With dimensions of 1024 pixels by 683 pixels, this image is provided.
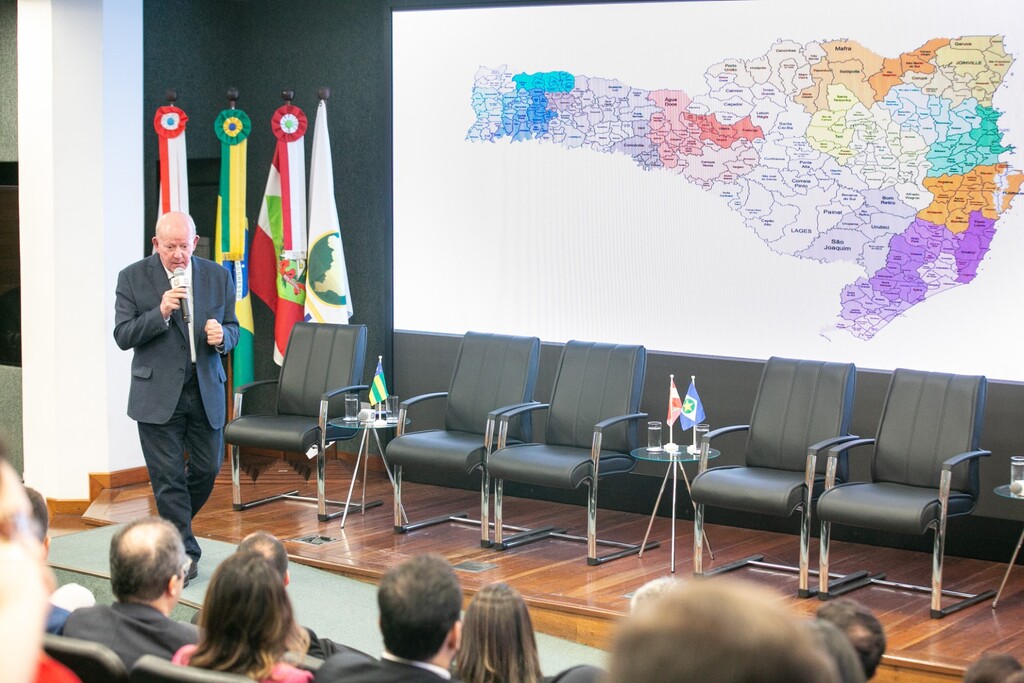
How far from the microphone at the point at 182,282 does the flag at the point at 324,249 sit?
1.90 metres

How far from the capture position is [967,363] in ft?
17.7

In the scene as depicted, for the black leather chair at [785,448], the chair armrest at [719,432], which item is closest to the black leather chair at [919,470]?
the black leather chair at [785,448]

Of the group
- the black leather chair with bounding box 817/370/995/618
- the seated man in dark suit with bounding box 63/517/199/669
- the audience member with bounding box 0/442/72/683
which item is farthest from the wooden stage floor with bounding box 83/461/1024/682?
the audience member with bounding box 0/442/72/683

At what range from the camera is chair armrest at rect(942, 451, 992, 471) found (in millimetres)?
4734

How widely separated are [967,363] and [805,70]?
1498mm

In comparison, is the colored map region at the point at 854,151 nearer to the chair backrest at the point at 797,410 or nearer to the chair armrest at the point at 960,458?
the chair backrest at the point at 797,410

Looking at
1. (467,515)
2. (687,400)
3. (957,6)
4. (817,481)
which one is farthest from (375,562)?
(957,6)

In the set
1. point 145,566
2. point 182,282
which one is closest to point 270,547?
point 145,566

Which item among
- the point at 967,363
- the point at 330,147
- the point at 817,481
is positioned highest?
the point at 330,147

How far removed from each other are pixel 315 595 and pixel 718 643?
455 centimetres

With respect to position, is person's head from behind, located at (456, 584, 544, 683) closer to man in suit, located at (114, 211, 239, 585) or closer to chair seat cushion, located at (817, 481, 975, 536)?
chair seat cushion, located at (817, 481, 975, 536)

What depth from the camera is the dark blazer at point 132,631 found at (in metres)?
2.71

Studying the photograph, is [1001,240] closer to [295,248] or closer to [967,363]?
[967,363]

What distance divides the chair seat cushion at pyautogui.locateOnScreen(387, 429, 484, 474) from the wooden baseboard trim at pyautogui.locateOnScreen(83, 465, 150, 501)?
1.85 metres
